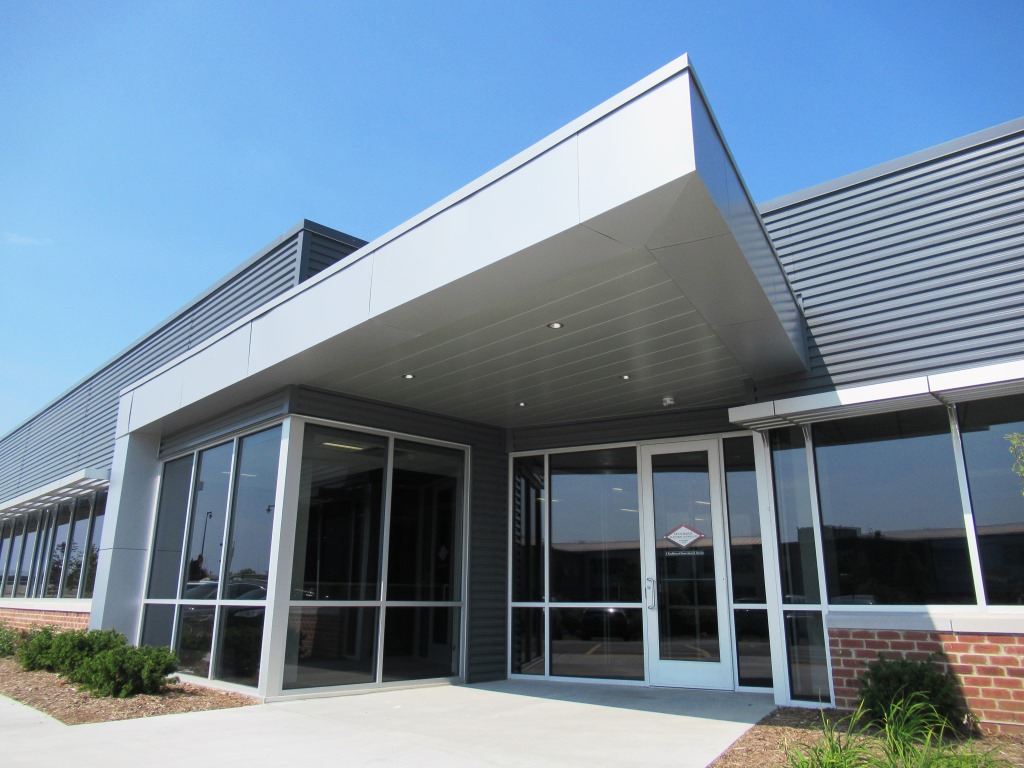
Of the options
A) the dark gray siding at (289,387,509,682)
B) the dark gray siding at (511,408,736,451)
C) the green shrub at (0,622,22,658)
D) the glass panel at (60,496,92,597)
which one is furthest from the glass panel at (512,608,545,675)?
the green shrub at (0,622,22,658)

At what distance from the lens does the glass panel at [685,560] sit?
25.3 feet

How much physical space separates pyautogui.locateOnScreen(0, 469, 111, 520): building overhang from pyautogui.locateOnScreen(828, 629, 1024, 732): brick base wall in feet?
35.2

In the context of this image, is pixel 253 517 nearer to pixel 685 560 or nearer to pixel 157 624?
pixel 157 624

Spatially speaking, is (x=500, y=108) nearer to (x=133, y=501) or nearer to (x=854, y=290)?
(x=854, y=290)

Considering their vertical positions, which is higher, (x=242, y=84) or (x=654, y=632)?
(x=242, y=84)

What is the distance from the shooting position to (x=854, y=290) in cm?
642

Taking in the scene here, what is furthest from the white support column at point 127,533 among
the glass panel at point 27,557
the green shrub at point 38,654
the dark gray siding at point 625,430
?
the glass panel at point 27,557

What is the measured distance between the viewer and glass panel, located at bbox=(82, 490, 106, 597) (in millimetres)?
11844

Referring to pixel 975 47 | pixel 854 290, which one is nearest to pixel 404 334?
pixel 854 290

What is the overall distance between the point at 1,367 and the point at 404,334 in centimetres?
3276

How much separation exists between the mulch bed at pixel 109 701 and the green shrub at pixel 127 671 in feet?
0.29

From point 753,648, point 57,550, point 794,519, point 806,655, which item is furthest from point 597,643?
point 57,550

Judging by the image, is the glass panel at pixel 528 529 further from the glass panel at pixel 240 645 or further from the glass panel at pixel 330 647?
the glass panel at pixel 240 645

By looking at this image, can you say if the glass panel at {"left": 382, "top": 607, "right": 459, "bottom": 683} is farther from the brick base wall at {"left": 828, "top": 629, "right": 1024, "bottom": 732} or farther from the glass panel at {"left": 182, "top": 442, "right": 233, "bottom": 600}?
the brick base wall at {"left": 828, "top": 629, "right": 1024, "bottom": 732}
